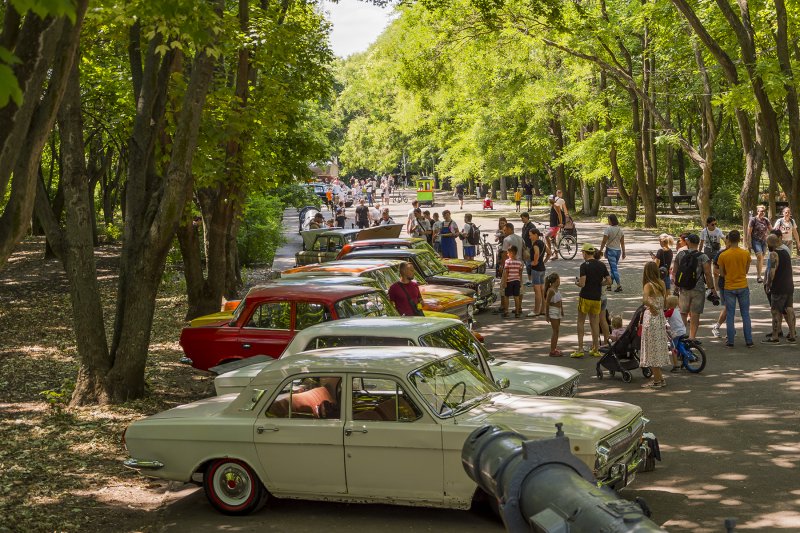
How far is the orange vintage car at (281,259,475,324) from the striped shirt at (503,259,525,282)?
3.48ft

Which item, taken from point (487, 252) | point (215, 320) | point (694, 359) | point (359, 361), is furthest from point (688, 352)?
point (487, 252)


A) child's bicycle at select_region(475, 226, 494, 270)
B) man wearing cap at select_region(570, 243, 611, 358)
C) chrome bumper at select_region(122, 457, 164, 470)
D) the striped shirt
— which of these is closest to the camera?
chrome bumper at select_region(122, 457, 164, 470)

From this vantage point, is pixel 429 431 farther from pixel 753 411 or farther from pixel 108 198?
pixel 108 198

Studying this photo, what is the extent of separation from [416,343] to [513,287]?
33.1 feet

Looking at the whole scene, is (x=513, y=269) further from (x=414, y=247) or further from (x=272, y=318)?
(x=272, y=318)

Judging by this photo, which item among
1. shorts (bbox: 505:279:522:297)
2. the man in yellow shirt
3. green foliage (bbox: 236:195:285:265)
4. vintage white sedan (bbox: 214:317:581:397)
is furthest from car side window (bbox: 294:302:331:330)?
green foliage (bbox: 236:195:285:265)

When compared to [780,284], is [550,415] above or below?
below

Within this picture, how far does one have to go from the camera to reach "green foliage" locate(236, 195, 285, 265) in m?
34.5

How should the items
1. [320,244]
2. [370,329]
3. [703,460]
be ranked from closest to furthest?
[703,460] → [370,329] → [320,244]

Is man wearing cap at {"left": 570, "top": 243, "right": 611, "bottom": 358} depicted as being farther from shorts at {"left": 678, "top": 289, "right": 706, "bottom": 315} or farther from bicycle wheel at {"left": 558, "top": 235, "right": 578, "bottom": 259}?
bicycle wheel at {"left": 558, "top": 235, "right": 578, "bottom": 259}

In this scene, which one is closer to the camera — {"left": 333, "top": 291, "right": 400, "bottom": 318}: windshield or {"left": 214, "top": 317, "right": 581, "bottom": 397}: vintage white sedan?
{"left": 214, "top": 317, "right": 581, "bottom": 397}: vintage white sedan

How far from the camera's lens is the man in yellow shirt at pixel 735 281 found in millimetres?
16047

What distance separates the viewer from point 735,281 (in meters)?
16.2

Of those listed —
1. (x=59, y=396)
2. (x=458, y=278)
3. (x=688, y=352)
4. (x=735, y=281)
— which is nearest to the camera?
(x=59, y=396)
